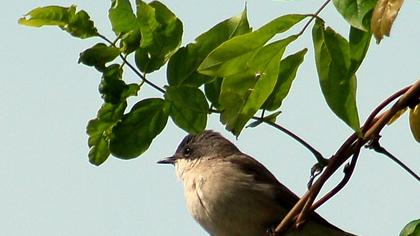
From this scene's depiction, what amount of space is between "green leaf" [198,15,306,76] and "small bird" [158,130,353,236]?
3.86 m

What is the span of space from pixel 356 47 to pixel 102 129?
1310 mm

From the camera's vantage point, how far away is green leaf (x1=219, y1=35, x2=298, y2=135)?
9.62 ft

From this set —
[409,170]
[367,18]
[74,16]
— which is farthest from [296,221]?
[74,16]

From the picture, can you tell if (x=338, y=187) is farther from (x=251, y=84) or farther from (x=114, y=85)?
(x=114, y=85)

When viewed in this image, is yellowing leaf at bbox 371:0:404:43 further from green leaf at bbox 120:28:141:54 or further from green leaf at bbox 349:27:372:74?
green leaf at bbox 120:28:141:54

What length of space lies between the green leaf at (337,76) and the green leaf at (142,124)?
0.87 metres

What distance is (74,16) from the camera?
342cm

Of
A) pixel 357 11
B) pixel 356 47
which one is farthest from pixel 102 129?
pixel 357 11

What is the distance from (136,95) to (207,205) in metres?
3.98

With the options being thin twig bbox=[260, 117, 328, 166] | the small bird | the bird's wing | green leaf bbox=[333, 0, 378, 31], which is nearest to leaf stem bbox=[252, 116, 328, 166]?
thin twig bbox=[260, 117, 328, 166]

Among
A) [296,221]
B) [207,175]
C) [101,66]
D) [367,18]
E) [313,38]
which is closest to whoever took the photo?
[367,18]

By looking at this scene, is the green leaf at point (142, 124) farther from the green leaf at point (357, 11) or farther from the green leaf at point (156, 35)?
the green leaf at point (357, 11)

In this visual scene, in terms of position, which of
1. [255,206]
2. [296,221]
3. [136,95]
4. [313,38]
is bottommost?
[255,206]

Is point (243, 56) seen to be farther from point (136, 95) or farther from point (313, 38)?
point (136, 95)
